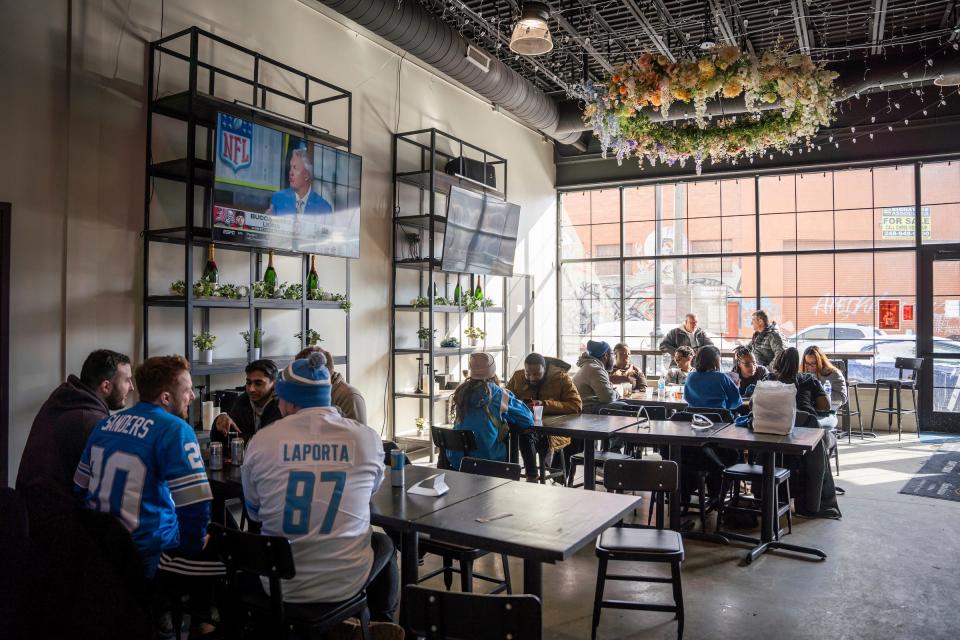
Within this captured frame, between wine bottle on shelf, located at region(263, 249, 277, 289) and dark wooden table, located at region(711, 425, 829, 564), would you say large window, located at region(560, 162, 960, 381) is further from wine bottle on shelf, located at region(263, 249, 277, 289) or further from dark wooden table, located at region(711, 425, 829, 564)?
wine bottle on shelf, located at region(263, 249, 277, 289)

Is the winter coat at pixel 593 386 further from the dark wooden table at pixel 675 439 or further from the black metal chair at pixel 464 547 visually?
the black metal chair at pixel 464 547

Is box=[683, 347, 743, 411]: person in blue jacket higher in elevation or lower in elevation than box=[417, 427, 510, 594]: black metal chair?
higher

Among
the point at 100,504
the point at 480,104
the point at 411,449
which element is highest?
the point at 480,104

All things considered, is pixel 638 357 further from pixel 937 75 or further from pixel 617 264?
pixel 937 75

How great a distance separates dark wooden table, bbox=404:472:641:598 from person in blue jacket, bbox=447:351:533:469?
4.75 feet

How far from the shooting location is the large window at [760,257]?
30.8 feet

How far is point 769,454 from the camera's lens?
4.57 meters

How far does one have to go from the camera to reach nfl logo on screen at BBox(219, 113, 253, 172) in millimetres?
4898

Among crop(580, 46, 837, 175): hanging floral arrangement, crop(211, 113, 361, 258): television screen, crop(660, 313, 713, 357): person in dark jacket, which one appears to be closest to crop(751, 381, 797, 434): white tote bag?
crop(580, 46, 837, 175): hanging floral arrangement

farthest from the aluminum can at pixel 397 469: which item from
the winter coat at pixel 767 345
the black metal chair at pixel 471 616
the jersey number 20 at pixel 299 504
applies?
the winter coat at pixel 767 345

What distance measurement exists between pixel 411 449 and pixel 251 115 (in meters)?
3.96

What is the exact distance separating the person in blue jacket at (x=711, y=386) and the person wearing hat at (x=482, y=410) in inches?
75.0

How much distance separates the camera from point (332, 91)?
6.65 metres

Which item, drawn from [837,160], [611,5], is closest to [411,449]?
[611,5]
